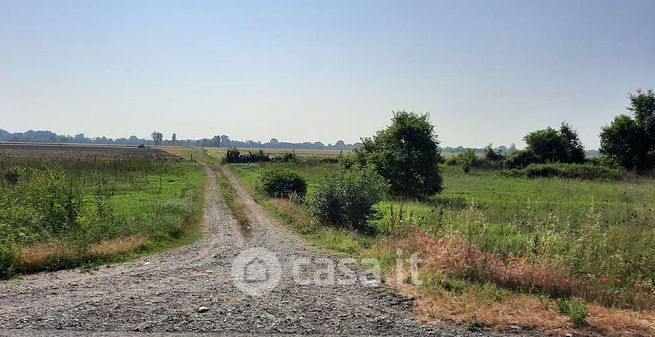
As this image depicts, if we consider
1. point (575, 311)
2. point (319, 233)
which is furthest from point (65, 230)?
point (575, 311)

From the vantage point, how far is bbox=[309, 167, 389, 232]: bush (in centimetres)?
1545

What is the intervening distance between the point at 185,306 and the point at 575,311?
5.66 metres

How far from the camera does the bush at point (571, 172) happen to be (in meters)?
43.7

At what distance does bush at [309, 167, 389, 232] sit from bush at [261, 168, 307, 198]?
31.3 ft

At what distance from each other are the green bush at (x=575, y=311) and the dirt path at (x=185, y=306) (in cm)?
164

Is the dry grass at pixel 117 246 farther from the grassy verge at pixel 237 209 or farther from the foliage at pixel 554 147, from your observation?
the foliage at pixel 554 147

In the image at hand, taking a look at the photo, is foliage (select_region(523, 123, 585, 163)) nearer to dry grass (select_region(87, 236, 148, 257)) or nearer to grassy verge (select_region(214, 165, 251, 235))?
grassy verge (select_region(214, 165, 251, 235))

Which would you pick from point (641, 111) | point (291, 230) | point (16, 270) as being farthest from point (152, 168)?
point (641, 111)

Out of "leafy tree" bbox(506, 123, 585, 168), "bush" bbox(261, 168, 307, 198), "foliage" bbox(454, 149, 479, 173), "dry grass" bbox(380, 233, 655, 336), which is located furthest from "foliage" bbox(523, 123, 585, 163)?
"dry grass" bbox(380, 233, 655, 336)

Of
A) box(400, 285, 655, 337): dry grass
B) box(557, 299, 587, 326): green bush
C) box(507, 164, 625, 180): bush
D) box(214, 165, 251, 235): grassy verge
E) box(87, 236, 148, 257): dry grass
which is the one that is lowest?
box(214, 165, 251, 235): grassy verge

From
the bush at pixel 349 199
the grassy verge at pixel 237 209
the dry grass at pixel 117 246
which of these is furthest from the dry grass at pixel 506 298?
the grassy verge at pixel 237 209

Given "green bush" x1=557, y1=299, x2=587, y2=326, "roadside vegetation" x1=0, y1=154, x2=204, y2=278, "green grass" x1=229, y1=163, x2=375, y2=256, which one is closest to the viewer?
"green bush" x1=557, y1=299, x2=587, y2=326

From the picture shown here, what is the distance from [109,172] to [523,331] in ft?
124

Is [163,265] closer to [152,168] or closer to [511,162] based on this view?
[152,168]
